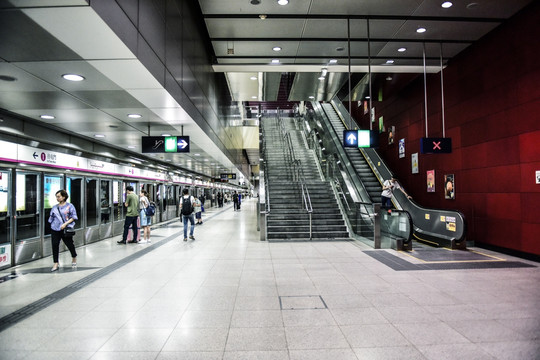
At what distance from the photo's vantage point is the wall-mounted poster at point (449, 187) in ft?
28.9

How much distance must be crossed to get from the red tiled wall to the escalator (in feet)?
2.34

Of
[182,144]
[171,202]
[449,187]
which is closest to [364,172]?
[449,187]

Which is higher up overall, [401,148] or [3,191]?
[401,148]

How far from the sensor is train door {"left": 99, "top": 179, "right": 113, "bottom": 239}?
10102 millimetres

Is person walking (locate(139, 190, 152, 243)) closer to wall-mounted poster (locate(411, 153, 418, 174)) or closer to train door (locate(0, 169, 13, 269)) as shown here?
train door (locate(0, 169, 13, 269))

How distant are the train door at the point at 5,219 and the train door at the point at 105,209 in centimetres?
362

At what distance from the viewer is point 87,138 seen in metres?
8.97

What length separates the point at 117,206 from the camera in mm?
11281

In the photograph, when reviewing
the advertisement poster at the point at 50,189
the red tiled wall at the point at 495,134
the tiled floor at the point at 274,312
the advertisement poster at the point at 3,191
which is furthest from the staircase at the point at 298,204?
the advertisement poster at the point at 3,191

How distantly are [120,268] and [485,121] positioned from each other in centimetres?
871

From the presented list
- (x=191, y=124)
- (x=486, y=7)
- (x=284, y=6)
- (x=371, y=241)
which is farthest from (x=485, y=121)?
(x=191, y=124)

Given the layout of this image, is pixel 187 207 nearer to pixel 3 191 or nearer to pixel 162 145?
pixel 162 145

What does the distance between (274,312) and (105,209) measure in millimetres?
8538

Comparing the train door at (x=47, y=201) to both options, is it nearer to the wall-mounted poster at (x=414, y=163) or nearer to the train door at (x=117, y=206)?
the train door at (x=117, y=206)
